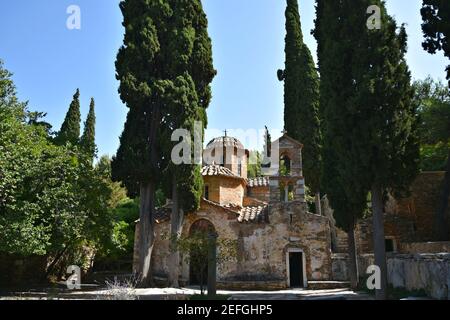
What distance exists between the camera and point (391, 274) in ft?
44.6

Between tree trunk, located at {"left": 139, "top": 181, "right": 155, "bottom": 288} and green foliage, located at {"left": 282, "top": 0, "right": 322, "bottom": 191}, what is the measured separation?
940 cm

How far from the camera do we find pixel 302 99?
22.2m

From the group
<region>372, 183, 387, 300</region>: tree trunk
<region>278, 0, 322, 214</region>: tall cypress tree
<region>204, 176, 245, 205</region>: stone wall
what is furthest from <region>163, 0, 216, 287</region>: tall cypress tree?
<region>372, 183, 387, 300</region>: tree trunk

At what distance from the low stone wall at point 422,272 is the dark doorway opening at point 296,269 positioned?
304cm

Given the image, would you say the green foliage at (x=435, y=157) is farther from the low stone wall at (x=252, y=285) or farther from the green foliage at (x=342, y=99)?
the low stone wall at (x=252, y=285)

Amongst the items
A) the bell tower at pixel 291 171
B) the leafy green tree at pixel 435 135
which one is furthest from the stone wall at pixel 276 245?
the leafy green tree at pixel 435 135

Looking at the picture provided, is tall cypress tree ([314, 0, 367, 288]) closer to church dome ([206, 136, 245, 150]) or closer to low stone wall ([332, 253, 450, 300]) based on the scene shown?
low stone wall ([332, 253, 450, 300])

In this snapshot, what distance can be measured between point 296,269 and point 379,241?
22.5ft

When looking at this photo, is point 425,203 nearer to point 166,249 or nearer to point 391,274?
point 391,274

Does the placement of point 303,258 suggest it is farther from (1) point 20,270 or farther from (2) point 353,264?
(1) point 20,270

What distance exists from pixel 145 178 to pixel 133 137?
80.1 inches

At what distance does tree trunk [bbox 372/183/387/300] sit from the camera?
1040cm

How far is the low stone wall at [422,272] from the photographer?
9.47m
